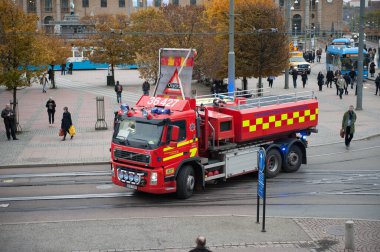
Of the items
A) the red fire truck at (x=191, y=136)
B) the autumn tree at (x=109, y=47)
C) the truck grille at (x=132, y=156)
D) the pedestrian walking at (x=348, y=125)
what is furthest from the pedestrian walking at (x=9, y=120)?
the autumn tree at (x=109, y=47)

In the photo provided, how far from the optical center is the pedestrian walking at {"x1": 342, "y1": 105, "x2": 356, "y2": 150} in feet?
76.2

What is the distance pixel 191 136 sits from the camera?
53.1ft

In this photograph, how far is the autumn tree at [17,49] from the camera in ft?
87.7

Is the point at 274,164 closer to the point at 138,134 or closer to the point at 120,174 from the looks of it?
the point at 138,134

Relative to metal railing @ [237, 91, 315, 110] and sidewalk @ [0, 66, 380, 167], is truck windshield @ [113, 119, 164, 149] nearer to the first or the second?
metal railing @ [237, 91, 315, 110]

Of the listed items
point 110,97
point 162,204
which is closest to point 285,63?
point 110,97

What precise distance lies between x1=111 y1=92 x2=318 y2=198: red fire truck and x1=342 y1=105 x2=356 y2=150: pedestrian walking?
4.42 meters

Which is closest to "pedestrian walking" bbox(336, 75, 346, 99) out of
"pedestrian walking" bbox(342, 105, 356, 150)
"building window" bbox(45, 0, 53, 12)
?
"pedestrian walking" bbox(342, 105, 356, 150)

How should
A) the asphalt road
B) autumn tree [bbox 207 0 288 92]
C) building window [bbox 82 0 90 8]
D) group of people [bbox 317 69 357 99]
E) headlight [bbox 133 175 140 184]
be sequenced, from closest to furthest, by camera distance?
1. the asphalt road
2. headlight [bbox 133 175 140 184]
3. autumn tree [bbox 207 0 288 92]
4. group of people [bbox 317 69 357 99]
5. building window [bbox 82 0 90 8]

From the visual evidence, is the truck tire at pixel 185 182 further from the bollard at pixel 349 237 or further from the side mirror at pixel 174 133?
the bollard at pixel 349 237

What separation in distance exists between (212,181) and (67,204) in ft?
13.7

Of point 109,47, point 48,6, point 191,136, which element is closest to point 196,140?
point 191,136

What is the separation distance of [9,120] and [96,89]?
22.0 m

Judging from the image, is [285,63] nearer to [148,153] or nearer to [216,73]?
[216,73]
